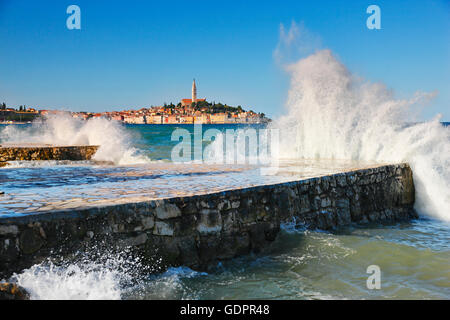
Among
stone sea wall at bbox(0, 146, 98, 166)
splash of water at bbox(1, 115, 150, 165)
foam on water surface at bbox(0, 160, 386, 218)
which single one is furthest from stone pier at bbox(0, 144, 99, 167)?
foam on water surface at bbox(0, 160, 386, 218)

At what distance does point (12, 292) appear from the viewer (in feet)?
9.78

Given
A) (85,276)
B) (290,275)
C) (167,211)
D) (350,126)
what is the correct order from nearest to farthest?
(85,276) < (167,211) < (290,275) < (350,126)

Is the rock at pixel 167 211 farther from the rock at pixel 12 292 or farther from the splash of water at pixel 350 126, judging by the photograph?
the splash of water at pixel 350 126

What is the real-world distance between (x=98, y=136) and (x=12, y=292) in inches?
623

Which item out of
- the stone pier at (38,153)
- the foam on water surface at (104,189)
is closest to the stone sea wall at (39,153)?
the stone pier at (38,153)

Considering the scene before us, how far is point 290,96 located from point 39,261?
9872mm

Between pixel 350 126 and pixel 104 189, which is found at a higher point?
pixel 350 126

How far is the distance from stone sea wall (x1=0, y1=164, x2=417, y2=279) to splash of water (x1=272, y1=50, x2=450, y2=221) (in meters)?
3.12

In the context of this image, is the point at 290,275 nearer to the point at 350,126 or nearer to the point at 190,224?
the point at 190,224

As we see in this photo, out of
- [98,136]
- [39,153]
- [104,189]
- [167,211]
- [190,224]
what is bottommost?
[190,224]

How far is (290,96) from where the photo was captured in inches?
473

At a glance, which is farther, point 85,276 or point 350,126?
point 350,126

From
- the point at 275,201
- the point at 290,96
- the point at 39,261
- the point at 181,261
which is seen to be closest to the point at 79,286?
the point at 39,261

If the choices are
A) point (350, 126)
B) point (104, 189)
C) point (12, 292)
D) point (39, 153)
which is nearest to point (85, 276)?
point (12, 292)
